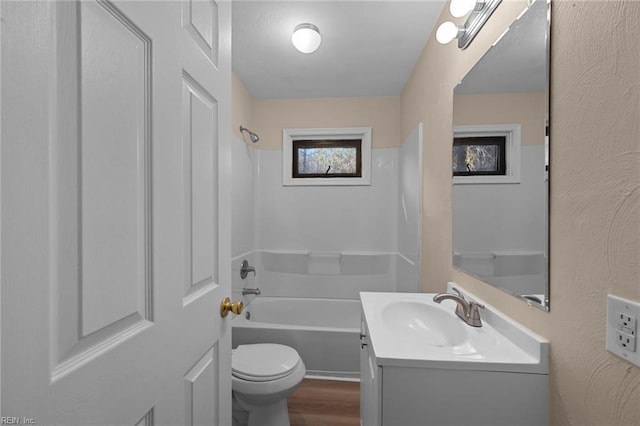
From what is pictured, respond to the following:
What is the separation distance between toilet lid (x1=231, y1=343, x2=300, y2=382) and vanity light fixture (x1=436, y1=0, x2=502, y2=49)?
6.04 feet

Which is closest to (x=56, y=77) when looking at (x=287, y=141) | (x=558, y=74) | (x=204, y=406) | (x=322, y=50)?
(x=204, y=406)

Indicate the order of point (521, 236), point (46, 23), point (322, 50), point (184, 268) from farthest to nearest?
point (322, 50) < point (521, 236) < point (184, 268) < point (46, 23)

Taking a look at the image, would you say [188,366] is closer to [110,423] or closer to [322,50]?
[110,423]

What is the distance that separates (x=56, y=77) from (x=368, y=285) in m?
2.86

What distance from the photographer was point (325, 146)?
3111 millimetres

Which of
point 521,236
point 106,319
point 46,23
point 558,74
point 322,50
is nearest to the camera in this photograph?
point 46,23

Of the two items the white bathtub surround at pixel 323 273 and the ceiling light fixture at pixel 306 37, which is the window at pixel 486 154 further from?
the white bathtub surround at pixel 323 273

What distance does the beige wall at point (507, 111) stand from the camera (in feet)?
3.13

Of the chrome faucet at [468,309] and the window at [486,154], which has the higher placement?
A: the window at [486,154]

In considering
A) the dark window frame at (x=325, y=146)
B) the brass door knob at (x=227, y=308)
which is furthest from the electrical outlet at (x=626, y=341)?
the dark window frame at (x=325, y=146)

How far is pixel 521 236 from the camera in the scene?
1061mm

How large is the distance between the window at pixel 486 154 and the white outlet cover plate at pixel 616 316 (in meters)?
0.55

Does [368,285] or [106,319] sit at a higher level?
[106,319]

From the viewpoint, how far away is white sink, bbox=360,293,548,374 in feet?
2.91
